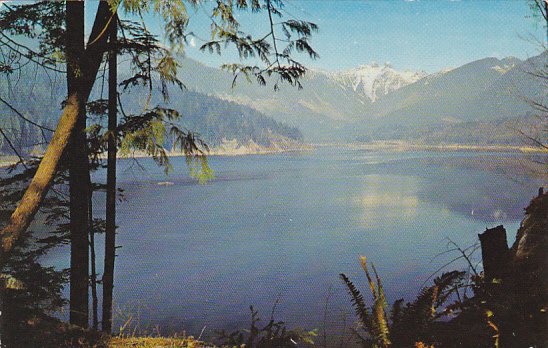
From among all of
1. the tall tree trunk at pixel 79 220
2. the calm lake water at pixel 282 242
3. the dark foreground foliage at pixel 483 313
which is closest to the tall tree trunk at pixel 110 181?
the calm lake water at pixel 282 242

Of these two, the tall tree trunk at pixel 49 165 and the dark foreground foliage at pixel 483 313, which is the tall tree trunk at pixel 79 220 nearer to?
the tall tree trunk at pixel 49 165

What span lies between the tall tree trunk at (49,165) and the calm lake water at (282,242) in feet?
3.74

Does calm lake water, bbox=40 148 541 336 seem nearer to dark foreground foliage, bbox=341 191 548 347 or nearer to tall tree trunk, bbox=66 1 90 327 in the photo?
dark foreground foliage, bbox=341 191 548 347

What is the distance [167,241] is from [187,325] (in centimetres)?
1115

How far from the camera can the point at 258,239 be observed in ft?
76.9

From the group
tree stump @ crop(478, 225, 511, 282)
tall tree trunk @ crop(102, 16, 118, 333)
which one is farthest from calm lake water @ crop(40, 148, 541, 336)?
tree stump @ crop(478, 225, 511, 282)

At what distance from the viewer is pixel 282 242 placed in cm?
2284

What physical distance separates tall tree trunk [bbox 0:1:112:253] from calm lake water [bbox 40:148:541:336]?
3.74 ft

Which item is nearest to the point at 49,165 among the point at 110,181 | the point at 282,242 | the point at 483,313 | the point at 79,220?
the point at 79,220

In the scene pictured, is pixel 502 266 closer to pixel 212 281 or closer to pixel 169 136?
pixel 169 136

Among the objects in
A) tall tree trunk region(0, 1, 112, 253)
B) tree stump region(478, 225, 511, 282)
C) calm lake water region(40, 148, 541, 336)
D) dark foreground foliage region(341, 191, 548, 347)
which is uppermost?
tall tree trunk region(0, 1, 112, 253)

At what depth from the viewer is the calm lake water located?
14.1m

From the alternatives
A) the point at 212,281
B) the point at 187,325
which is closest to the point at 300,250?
the point at 212,281

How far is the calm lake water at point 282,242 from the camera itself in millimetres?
14102
